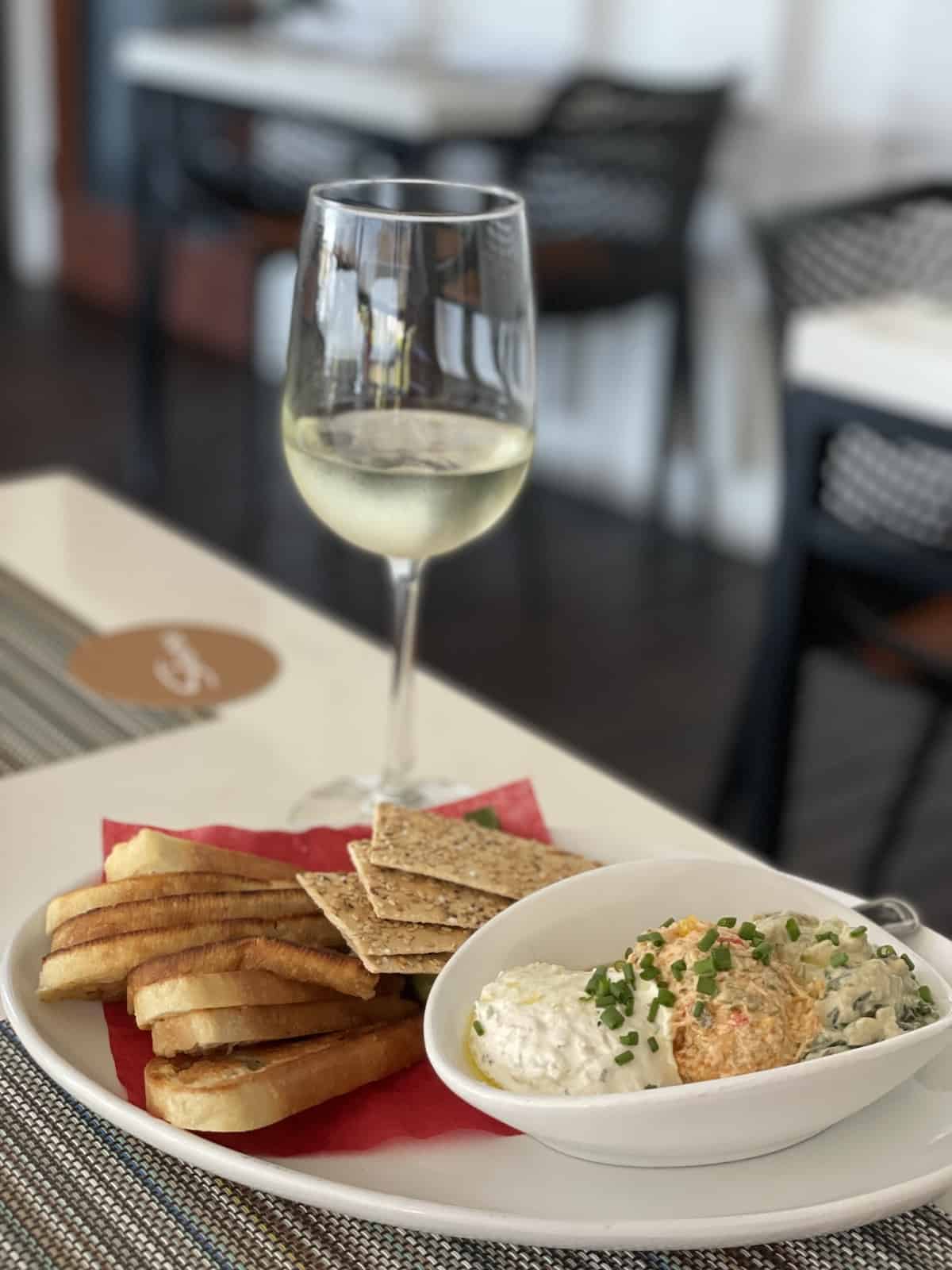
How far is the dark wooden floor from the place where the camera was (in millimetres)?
2352

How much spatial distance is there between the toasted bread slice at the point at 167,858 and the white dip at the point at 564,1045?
15cm

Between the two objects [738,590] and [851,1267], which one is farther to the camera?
[738,590]

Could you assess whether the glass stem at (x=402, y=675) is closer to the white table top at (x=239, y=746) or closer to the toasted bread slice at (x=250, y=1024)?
the white table top at (x=239, y=746)

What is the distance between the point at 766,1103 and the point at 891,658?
3.89 ft

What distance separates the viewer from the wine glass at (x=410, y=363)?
2.19 feet

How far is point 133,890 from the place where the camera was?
59 centimetres

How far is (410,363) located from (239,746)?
268 millimetres

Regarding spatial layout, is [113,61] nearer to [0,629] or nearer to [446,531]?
[0,629]

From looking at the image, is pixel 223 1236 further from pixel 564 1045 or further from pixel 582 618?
pixel 582 618

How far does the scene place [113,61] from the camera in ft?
15.2

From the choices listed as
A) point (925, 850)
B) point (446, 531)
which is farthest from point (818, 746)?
point (446, 531)

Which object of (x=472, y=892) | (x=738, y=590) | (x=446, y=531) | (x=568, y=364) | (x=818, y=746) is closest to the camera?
(x=472, y=892)

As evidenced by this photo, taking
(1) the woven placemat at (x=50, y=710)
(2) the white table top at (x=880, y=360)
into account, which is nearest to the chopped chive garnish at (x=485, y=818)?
(1) the woven placemat at (x=50, y=710)

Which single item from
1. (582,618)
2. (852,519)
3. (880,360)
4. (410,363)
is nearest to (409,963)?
(410,363)
